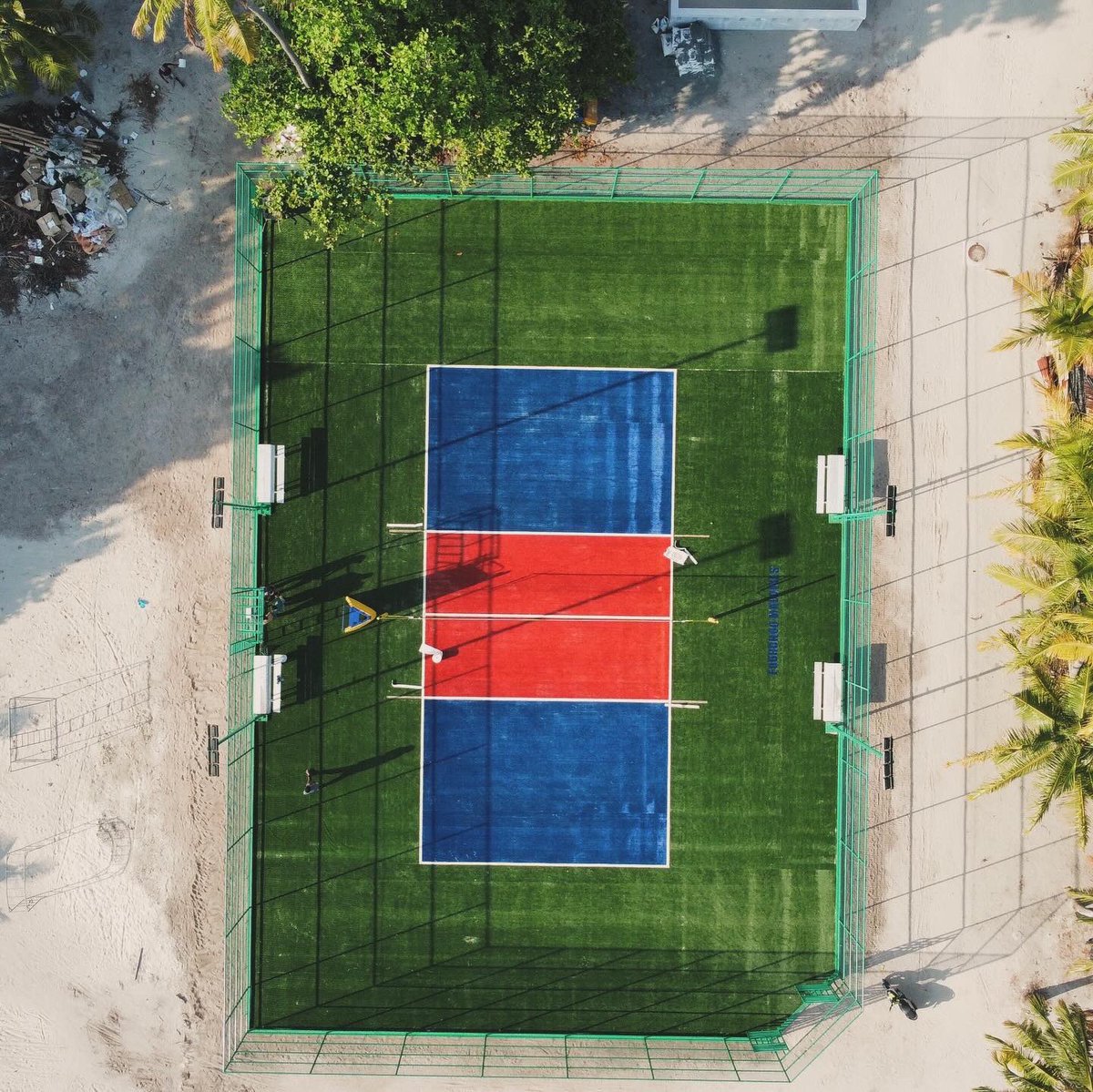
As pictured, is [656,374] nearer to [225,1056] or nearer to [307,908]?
[307,908]

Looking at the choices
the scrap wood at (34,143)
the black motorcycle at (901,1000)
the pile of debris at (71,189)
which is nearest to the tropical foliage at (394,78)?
the scrap wood at (34,143)

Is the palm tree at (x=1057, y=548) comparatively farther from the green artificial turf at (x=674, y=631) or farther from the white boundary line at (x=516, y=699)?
the white boundary line at (x=516, y=699)

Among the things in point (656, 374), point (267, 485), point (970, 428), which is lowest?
point (267, 485)

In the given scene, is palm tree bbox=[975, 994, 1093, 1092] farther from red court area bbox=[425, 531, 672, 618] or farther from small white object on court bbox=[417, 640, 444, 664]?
small white object on court bbox=[417, 640, 444, 664]

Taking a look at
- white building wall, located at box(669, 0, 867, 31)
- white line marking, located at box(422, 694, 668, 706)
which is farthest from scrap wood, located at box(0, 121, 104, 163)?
white line marking, located at box(422, 694, 668, 706)

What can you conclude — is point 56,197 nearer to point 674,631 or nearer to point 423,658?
point 423,658

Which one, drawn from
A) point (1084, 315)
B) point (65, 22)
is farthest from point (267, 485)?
point (1084, 315)
